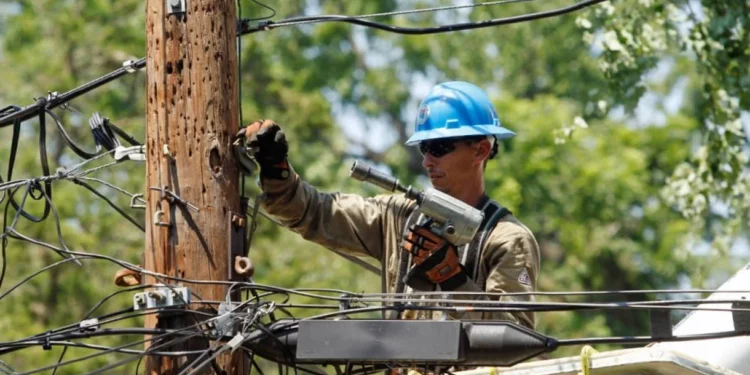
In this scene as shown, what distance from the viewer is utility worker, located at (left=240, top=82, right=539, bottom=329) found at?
6715mm

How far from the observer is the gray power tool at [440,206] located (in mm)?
6516

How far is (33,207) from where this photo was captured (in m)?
18.0

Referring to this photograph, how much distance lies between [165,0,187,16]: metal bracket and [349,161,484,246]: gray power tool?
3.26 ft

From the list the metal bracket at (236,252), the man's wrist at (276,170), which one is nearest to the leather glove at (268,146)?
the man's wrist at (276,170)

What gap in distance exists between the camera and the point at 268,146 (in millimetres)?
6703

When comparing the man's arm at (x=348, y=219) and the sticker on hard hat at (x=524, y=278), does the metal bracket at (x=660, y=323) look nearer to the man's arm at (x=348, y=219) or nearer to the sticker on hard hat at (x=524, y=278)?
the sticker on hard hat at (x=524, y=278)

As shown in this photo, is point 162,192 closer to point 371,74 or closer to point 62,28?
point 62,28

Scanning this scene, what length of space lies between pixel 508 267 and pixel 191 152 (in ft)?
4.88

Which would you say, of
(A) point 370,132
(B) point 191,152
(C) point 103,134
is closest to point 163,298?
(B) point 191,152

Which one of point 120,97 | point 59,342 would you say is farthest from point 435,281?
point 120,97

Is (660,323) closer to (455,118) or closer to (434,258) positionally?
(434,258)

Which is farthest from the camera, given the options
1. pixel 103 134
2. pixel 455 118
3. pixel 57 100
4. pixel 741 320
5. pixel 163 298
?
pixel 57 100

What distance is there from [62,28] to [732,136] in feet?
39.7

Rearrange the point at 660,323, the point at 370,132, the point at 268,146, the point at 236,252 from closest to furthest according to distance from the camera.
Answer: the point at 660,323
the point at 236,252
the point at 268,146
the point at 370,132
